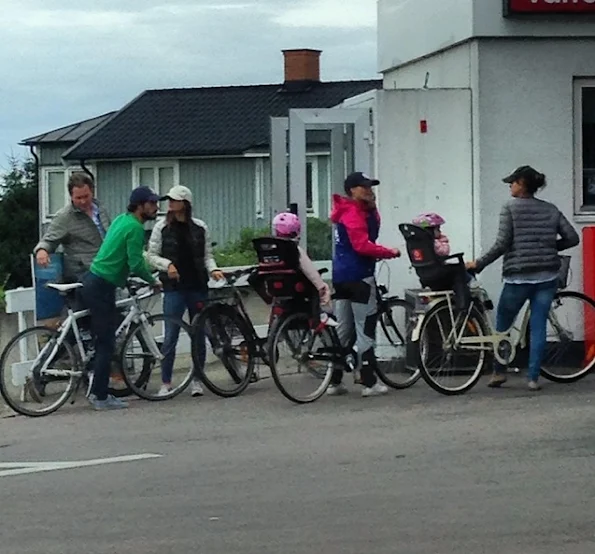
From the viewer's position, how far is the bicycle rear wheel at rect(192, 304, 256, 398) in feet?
45.1

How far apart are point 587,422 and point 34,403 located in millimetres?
4526

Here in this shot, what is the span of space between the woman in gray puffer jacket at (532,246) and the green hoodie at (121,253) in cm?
272

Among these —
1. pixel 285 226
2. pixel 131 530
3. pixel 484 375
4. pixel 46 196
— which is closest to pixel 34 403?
pixel 285 226

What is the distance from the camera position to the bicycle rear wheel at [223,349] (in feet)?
45.1

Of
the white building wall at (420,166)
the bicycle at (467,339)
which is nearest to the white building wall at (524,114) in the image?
the white building wall at (420,166)

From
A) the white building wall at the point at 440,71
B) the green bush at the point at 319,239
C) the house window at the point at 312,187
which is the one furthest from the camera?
the green bush at the point at 319,239

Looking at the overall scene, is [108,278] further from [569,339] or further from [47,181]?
[47,181]

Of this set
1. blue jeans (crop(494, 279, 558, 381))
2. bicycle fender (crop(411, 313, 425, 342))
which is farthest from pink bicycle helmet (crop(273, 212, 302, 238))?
blue jeans (crop(494, 279, 558, 381))

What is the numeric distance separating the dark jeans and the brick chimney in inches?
1878

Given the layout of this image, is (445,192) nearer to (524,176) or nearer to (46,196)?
(524,176)

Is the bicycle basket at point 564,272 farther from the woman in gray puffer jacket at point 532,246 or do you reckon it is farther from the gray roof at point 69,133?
the gray roof at point 69,133

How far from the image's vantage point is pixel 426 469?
1014 cm

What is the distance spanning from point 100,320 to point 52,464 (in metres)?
2.60

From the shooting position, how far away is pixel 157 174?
60688mm
